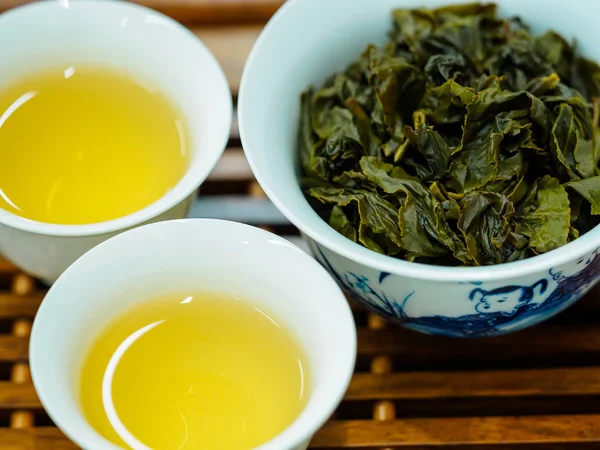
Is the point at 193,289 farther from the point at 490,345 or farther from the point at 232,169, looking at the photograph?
the point at 490,345

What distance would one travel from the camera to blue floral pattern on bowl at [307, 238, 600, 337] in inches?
43.5

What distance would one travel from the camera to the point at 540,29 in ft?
4.65

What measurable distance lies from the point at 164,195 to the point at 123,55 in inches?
12.7

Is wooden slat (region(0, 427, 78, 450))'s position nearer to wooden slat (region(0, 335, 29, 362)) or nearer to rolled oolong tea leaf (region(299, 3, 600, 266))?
wooden slat (region(0, 335, 29, 362))

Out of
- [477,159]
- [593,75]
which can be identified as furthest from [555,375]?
[593,75]

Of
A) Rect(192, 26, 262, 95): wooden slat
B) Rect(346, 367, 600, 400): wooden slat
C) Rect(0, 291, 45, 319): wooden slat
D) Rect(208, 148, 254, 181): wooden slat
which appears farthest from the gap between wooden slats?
Rect(192, 26, 262, 95): wooden slat

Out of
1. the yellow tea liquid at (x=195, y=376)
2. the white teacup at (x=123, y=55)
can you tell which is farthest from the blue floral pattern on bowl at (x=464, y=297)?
the white teacup at (x=123, y=55)

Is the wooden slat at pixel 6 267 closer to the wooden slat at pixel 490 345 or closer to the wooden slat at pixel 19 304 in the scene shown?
the wooden slat at pixel 19 304

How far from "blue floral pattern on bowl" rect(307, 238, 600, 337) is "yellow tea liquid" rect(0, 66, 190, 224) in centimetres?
34

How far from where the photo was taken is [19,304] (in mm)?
1378

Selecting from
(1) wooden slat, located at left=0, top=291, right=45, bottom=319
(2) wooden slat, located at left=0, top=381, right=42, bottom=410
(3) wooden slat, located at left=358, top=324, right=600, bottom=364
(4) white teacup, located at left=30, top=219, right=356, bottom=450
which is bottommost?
(2) wooden slat, located at left=0, top=381, right=42, bottom=410

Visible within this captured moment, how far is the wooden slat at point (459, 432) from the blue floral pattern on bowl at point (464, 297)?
0.14 metres

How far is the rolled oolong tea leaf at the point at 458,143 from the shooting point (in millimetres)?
1149

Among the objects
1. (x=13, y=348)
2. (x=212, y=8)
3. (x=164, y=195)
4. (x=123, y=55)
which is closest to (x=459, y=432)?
(x=164, y=195)
